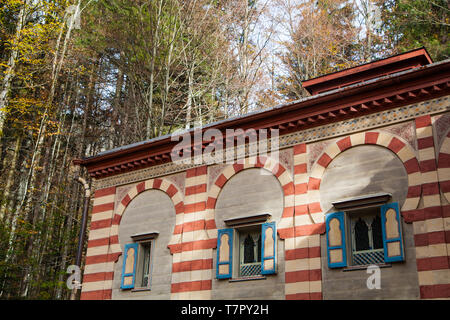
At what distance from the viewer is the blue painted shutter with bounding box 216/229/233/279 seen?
47.1ft

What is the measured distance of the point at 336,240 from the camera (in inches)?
504

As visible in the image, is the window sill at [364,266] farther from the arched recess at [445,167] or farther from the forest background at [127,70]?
the forest background at [127,70]

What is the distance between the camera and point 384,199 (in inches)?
489

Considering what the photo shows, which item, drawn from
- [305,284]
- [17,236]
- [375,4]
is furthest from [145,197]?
[375,4]

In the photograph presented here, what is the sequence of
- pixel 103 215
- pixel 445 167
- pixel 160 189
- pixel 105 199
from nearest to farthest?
pixel 445 167
pixel 160 189
pixel 103 215
pixel 105 199

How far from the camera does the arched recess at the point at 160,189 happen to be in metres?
15.9

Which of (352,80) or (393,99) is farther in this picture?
(352,80)

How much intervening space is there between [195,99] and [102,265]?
13833 mm

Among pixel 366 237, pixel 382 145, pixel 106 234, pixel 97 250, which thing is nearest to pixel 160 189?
pixel 106 234

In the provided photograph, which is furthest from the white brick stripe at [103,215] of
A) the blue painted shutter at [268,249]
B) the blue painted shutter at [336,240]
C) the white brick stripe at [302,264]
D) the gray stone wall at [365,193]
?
the blue painted shutter at [336,240]

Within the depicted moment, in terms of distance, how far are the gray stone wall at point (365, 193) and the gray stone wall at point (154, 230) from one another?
16.6ft

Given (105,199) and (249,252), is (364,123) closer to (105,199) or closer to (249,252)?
(249,252)

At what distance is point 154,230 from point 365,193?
22.3ft

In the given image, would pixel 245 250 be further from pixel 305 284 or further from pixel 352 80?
pixel 352 80
